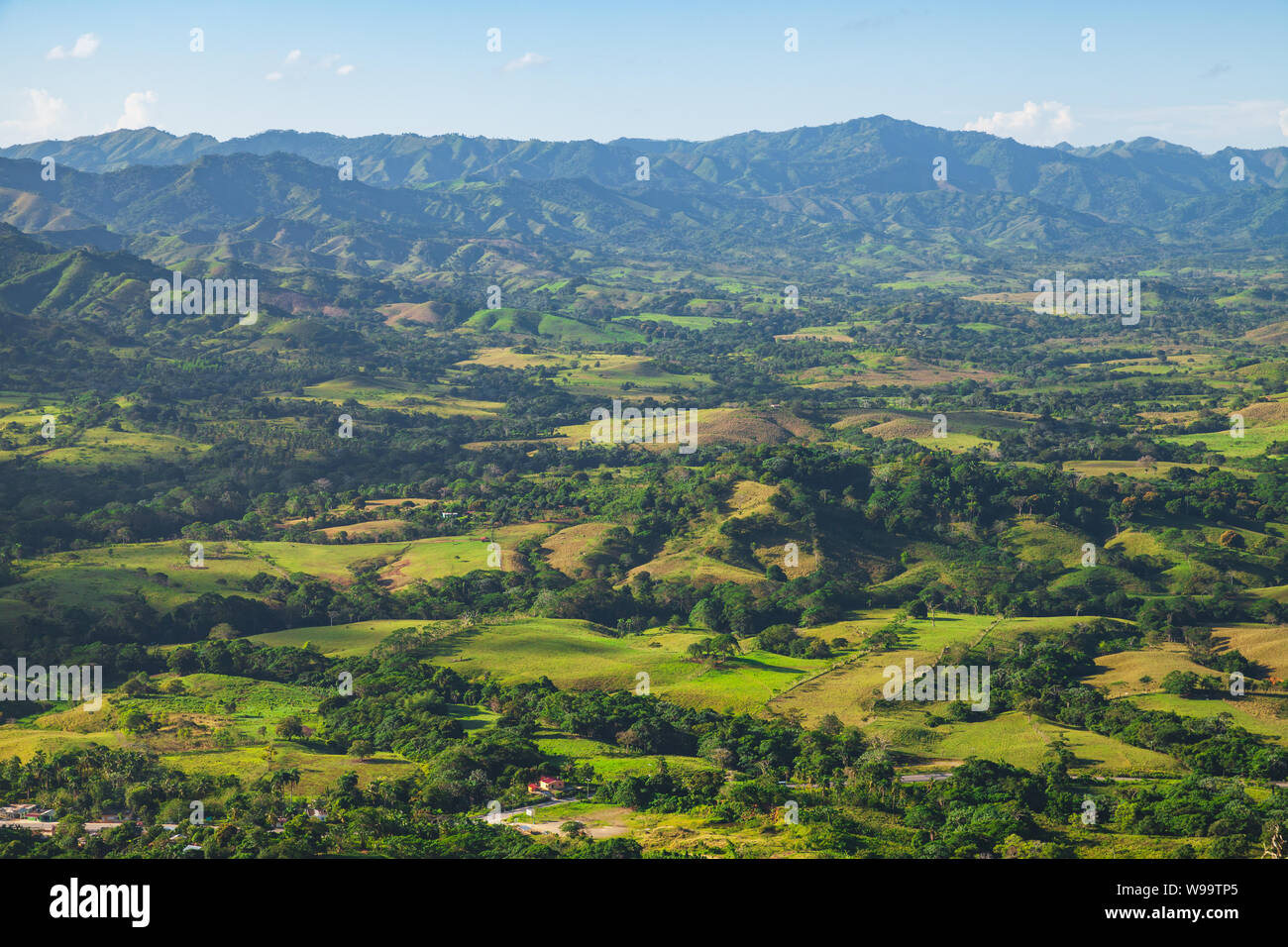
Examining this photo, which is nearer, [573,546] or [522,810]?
[522,810]

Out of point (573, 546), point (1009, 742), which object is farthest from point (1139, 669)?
point (573, 546)


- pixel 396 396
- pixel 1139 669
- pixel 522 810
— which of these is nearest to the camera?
pixel 522 810

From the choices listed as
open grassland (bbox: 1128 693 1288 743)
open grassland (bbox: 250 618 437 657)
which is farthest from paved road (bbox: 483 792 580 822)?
open grassland (bbox: 1128 693 1288 743)

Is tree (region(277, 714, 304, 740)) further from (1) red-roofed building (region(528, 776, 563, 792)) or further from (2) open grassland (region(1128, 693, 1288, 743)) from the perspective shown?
(2) open grassland (region(1128, 693, 1288, 743))

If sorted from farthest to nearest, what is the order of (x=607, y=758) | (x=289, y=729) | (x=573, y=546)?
(x=573, y=546) → (x=289, y=729) → (x=607, y=758)

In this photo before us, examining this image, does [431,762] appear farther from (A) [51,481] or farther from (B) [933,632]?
(A) [51,481]

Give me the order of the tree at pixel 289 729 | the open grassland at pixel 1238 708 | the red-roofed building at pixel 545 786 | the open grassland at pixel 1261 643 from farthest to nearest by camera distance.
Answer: the open grassland at pixel 1261 643
the tree at pixel 289 729
the open grassland at pixel 1238 708
the red-roofed building at pixel 545 786

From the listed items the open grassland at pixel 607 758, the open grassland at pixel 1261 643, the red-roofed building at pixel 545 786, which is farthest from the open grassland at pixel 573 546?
the open grassland at pixel 1261 643

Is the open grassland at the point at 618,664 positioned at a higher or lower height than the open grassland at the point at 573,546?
lower

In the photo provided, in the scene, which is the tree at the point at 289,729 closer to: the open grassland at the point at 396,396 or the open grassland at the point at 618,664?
the open grassland at the point at 618,664

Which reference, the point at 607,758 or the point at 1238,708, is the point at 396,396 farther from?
the point at 1238,708

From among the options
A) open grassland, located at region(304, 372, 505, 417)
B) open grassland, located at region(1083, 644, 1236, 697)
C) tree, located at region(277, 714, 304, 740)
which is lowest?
tree, located at region(277, 714, 304, 740)

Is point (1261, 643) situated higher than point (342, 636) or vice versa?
point (1261, 643)
